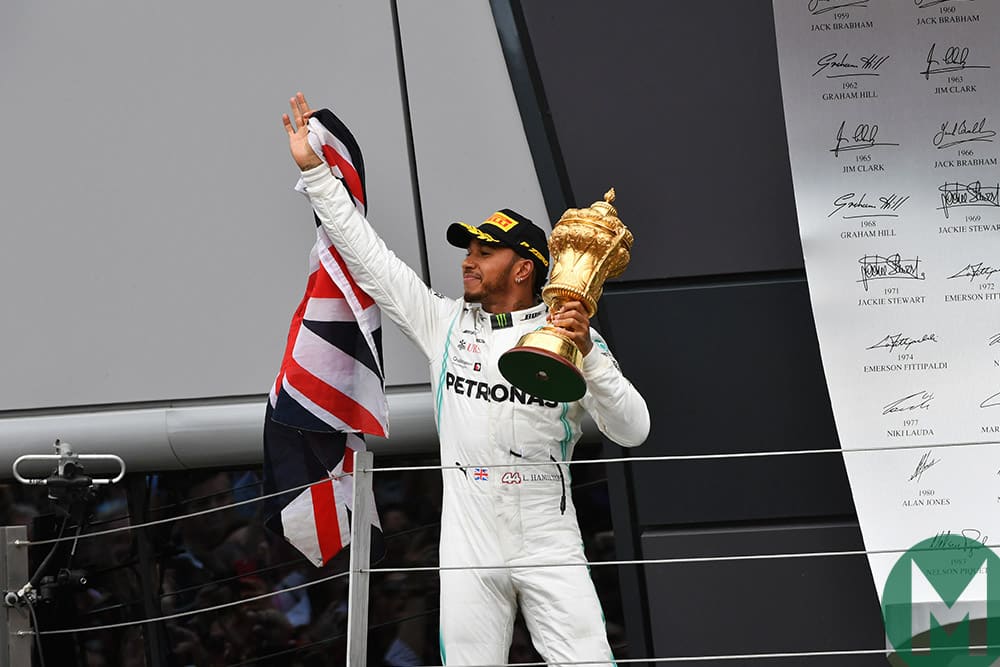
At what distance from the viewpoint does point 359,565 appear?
2566mm

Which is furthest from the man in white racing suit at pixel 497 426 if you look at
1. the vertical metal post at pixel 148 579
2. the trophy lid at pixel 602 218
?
the vertical metal post at pixel 148 579

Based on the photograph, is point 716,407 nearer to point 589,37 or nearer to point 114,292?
point 589,37

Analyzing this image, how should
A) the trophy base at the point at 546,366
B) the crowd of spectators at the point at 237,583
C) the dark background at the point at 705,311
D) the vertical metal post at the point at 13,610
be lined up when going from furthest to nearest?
1. the crowd of spectators at the point at 237,583
2. the dark background at the point at 705,311
3. the vertical metal post at the point at 13,610
4. the trophy base at the point at 546,366

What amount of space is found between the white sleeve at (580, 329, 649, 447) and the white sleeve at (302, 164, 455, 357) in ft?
1.52

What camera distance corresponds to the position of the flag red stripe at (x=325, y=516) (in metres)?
3.30

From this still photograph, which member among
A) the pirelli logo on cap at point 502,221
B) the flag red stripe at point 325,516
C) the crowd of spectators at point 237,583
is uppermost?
the pirelli logo on cap at point 502,221

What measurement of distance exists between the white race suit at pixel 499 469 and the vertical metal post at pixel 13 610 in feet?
3.45

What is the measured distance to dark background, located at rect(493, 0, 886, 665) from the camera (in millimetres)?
3355

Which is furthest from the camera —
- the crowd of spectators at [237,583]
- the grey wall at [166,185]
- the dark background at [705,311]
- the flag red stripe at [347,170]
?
the crowd of spectators at [237,583]

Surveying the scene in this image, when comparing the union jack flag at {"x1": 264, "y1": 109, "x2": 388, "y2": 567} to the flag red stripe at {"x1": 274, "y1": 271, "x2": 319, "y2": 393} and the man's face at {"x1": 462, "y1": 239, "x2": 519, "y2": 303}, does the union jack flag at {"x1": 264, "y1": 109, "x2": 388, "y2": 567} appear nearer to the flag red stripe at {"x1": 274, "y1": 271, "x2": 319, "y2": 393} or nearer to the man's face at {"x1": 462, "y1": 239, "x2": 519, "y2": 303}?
the flag red stripe at {"x1": 274, "y1": 271, "x2": 319, "y2": 393}

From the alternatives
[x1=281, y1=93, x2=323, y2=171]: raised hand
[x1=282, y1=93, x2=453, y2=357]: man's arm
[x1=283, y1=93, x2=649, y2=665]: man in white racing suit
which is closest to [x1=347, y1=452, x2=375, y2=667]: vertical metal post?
[x1=283, y1=93, x2=649, y2=665]: man in white racing suit

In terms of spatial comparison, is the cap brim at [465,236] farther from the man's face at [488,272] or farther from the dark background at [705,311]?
the dark background at [705,311]

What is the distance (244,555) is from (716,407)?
165 cm
